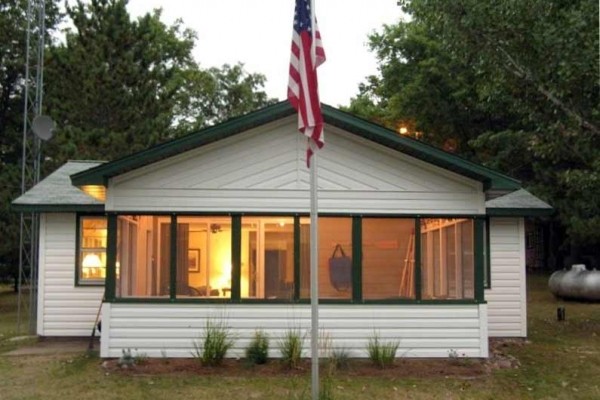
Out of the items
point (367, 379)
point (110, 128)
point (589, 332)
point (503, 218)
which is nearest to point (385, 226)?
point (367, 379)

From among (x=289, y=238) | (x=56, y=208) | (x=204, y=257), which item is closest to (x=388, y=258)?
(x=289, y=238)

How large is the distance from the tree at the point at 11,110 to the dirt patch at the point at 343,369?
993 centimetres

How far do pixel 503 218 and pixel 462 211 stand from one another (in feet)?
7.44

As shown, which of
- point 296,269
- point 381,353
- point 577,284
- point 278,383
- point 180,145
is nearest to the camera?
point 278,383

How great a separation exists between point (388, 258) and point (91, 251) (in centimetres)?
529

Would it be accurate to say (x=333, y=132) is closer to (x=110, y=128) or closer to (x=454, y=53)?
(x=454, y=53)

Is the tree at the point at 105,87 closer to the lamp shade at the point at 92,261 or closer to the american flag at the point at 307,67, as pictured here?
the lamp shade at the point at 92,261

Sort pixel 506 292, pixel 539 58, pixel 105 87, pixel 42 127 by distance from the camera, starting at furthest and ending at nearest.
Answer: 1. pixel 105 87
2. pixel 42 127
3. pixel 506 292
4. pixel 539 58

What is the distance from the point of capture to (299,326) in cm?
916

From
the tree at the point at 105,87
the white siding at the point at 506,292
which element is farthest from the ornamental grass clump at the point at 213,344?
the tree at the point at 105,87

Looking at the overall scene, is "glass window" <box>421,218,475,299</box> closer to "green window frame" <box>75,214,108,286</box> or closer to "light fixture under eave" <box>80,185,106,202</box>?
"light fixture under eave" <box>80,185,106,202</box>

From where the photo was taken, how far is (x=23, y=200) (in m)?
11.1

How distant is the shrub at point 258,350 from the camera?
889cm

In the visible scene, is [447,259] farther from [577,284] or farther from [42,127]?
[577,284]
